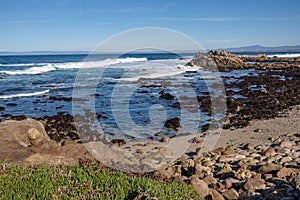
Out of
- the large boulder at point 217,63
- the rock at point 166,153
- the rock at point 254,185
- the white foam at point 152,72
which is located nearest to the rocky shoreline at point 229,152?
the rock at point 254,185

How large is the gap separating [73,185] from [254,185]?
3977mm

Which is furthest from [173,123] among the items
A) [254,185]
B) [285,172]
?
[254,185]

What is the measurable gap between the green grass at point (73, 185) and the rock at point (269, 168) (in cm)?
345

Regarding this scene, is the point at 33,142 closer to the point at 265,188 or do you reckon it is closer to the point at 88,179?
the point at 88,179

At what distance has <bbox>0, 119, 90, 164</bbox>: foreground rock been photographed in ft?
19.0

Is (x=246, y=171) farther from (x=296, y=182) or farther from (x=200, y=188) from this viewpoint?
(x=200, y=188)

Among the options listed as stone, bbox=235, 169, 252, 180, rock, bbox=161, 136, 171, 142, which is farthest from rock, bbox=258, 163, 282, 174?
rock, bbox=161, 136, 171, 142

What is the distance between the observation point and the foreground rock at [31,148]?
5.79 metres

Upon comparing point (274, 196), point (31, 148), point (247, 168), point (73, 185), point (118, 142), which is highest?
point (73, 185)

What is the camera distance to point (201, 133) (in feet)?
43.0

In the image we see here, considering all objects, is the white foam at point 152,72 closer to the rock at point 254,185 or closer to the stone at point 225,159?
the stone at point 225,159

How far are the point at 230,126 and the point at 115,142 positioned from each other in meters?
5.10

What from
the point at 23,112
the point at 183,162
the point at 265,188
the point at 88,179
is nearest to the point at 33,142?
the point at 183,162

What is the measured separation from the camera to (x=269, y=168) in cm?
769
